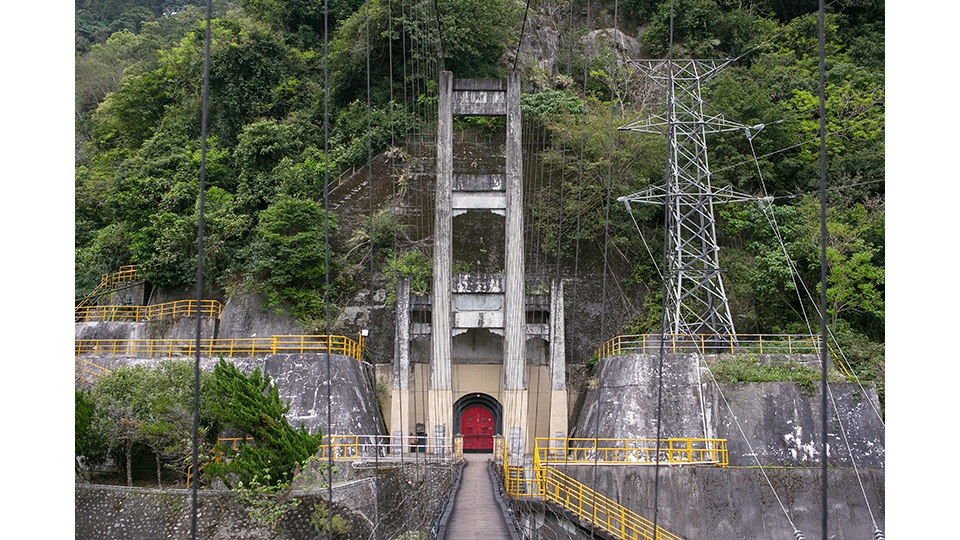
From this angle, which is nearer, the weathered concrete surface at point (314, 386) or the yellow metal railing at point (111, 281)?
the weathered concrete surface at point (314, 386)

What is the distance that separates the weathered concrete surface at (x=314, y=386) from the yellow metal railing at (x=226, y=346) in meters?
0.31

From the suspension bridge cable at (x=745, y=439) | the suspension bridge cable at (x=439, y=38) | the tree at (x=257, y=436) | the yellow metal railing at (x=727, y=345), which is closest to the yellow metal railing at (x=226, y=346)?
the tree at (x=257, y=436)

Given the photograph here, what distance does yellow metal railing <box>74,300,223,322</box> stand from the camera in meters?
17.7

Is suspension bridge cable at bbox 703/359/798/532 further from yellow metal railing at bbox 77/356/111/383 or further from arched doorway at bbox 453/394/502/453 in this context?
yellow metal railing at bbox 77/356/111/383

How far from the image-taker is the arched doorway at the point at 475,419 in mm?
17938

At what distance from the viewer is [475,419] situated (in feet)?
59.3

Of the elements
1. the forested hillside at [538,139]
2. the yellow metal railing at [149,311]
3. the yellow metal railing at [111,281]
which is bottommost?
the yellow metal railing at [149,311]

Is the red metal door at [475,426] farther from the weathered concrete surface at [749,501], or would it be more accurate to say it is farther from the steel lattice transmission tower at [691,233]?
the weathered concrete surface at [749,501]

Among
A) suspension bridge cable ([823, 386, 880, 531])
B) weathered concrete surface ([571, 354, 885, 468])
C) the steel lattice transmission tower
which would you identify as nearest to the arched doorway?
weathered concrete surface ([571, 354, 885, 468])

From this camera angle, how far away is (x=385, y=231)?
18641mm

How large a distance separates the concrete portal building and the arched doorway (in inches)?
0.9

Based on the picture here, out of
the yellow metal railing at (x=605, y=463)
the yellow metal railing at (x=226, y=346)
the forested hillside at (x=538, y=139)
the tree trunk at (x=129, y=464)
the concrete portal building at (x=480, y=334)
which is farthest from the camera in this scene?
the forested hillside at (x=538, y=139)

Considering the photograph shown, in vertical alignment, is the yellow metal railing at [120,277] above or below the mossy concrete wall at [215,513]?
above

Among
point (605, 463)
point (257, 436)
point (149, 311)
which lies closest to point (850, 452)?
point (605, 463)
